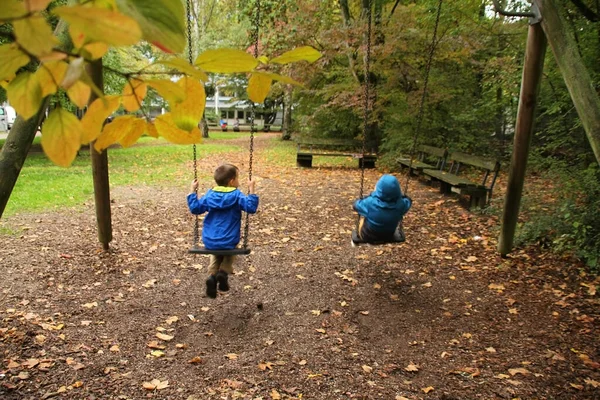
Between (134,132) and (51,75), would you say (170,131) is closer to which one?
(134,132)

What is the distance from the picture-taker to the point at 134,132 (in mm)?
758

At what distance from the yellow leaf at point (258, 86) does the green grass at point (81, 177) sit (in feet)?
27.5

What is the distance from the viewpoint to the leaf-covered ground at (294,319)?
3385mm

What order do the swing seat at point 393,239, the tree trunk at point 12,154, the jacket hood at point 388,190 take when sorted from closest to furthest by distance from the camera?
1. the tree trunk at point 12,154
2. the jacket hood at point 388,190
3. the swing seat at point 393,239

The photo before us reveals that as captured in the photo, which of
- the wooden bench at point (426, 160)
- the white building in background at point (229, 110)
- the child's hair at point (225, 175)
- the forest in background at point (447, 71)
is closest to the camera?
the child's hair at point (225, 175)

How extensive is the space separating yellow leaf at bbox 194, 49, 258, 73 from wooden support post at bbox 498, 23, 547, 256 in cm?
555

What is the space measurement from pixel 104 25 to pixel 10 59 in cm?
21

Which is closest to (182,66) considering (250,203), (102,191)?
(250,203)

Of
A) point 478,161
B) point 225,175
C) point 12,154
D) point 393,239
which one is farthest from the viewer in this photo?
point 478,161

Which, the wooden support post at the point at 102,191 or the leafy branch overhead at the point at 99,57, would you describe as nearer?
the leafy branch overhead at the point at 99,57

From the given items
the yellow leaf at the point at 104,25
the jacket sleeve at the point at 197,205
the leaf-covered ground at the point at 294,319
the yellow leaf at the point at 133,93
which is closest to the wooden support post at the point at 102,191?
the leaf-covered ground at the point at 294,319

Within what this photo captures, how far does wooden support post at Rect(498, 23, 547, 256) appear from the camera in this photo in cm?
512

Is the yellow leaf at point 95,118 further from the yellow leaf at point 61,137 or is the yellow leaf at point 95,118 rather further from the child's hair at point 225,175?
the child's hair at point 225,175

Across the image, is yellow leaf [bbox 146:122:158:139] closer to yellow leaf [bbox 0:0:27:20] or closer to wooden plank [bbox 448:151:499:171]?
yellow leaf [bbox 0:0:27:20]
